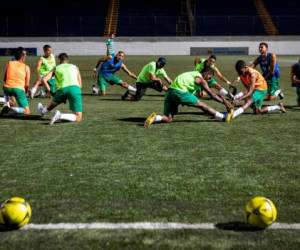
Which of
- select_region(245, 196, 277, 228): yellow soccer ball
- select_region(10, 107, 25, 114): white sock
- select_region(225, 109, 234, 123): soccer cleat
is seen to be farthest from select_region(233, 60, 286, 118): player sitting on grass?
select_region(245, 196, 277, 228): yellow soccer ball

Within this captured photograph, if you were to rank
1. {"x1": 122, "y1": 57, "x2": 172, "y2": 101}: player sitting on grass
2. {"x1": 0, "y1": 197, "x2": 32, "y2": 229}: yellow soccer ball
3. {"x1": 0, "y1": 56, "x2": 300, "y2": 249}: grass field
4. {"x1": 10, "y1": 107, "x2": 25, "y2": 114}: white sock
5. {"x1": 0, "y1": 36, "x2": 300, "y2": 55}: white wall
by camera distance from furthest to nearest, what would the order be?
1. {"x1": 0, "y1": 36, "x2": 300, "y2": 55}: white wall
2. {"x1": 122, "y1": 57, "x2": 172, "y2": 101}: player sitting on grass
3. {"x1": 10, "y1": 107, "x2": 25, "y2": 114}: white sock
4. {"x1": 0, "y1": 197, "x2": 32, "y2": 229}: yellow soccer ball
5. {"x1": 0, "y1": 56, "x2": 300, "y2": 249}: grass field

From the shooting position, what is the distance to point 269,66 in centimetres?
1456

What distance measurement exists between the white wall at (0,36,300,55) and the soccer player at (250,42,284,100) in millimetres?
30421

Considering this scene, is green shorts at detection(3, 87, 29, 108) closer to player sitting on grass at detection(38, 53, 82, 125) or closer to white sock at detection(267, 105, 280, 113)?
player sitting on grass at detection(38, 53, 82, 125)

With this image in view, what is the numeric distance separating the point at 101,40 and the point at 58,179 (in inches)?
1591

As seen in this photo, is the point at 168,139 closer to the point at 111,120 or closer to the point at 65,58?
the point at 111,120

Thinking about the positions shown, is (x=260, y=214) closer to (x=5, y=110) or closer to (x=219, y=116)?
(x=219, y=116)

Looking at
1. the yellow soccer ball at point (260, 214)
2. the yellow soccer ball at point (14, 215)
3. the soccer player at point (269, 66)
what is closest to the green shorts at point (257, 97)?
the soccer player at point (269, 66)

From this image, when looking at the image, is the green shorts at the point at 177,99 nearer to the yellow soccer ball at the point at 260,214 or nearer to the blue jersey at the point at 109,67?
the yellow soccer ball at the point at 260,214

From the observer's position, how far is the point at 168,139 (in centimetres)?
901

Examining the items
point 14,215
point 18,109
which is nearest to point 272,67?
point 18,109

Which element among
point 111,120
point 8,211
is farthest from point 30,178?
point 111,120

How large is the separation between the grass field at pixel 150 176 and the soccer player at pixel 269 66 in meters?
3.53

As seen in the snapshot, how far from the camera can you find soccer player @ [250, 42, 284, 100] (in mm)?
14289
